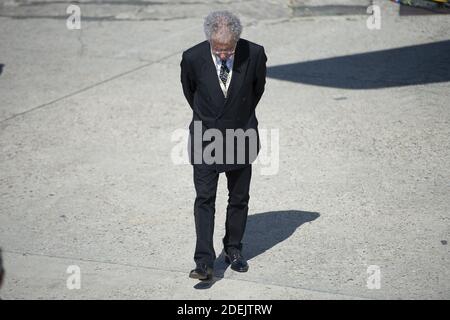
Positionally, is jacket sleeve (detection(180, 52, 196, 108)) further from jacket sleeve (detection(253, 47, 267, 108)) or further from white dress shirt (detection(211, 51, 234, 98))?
jacket sleeve (detection(253, 47, 267, 108))

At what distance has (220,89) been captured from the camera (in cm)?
504

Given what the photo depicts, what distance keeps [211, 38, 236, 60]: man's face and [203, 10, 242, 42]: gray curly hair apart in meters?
0.04

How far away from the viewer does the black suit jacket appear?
199 inches

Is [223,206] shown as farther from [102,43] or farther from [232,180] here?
[102,43]

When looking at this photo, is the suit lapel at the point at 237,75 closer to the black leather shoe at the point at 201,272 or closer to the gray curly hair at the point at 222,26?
the gray curly hair at the point at 222,26

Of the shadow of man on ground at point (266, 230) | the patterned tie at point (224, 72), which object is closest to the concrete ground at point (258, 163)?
the shadow of man on ground at point (266, 230)

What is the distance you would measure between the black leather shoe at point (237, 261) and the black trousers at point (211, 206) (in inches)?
4.0

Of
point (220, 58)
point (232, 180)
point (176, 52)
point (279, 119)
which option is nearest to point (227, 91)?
point (220, 58)

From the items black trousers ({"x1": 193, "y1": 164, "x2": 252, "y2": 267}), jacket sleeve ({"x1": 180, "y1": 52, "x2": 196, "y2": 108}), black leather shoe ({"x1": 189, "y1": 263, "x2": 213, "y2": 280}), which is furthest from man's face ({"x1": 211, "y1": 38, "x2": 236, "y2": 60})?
black leather shoe ({"x1": 189, "y1": 263, "x2": 213, "y2": 280})

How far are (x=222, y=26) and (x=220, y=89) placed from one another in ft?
1.50

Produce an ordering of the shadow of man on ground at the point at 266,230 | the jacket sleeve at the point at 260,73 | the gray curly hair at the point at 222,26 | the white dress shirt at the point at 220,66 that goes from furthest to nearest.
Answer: the shadow of man on ground at the point at 266,230
the jacket sleeve at the point at 260,73
the white dress shirt at the point at 220,66
the gray curly hair at the point at 222,26

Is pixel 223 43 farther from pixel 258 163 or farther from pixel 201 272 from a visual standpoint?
pixel 258 163

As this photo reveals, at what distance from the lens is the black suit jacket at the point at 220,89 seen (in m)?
5.04

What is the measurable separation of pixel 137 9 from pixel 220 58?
8.00 m
